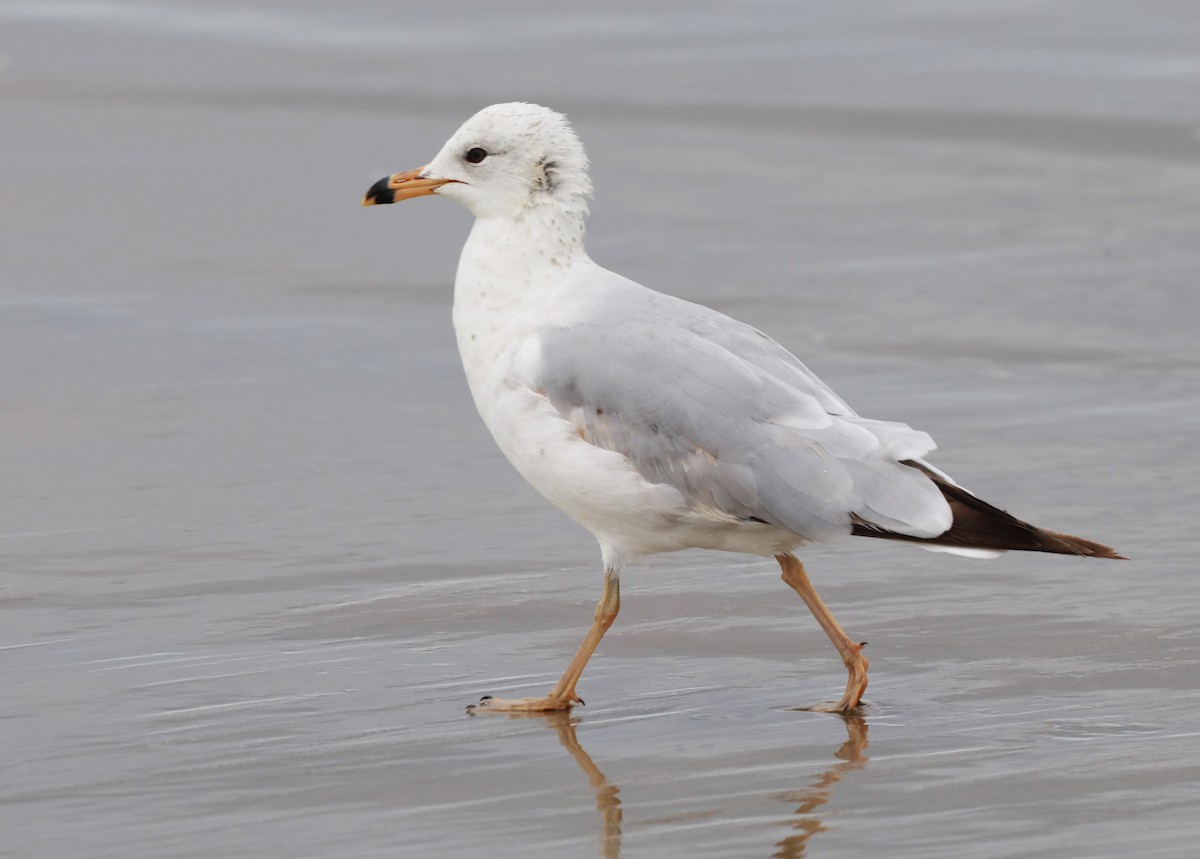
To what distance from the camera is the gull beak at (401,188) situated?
19.1 feet

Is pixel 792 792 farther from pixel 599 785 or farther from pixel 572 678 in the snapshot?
pixel 572 678

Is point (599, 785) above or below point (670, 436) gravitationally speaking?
below

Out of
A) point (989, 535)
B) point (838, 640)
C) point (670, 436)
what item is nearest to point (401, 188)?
point (670, 436)

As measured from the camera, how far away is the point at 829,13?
14227 mm

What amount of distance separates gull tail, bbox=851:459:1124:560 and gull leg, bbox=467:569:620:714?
0.75m

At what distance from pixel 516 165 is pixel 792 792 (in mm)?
1996

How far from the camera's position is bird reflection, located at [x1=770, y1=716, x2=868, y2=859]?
4.22 metres

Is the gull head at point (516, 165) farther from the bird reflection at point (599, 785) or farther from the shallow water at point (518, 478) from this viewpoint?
the bird reflection at point (599, 785)

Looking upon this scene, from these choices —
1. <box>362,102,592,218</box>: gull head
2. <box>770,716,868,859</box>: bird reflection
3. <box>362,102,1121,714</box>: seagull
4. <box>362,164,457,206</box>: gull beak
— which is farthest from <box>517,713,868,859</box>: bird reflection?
<box>362,164,457,206</box>: gull beak

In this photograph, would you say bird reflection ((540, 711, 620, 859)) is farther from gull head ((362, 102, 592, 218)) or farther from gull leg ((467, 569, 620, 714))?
gull head ((362, 102, 592, 218))

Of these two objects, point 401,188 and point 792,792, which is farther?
point 401,188

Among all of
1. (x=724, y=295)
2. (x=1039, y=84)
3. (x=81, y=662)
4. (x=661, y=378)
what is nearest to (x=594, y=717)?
(x=661, y=378)

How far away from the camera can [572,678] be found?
5242 millimetres

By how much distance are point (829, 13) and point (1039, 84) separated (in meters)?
2.03
